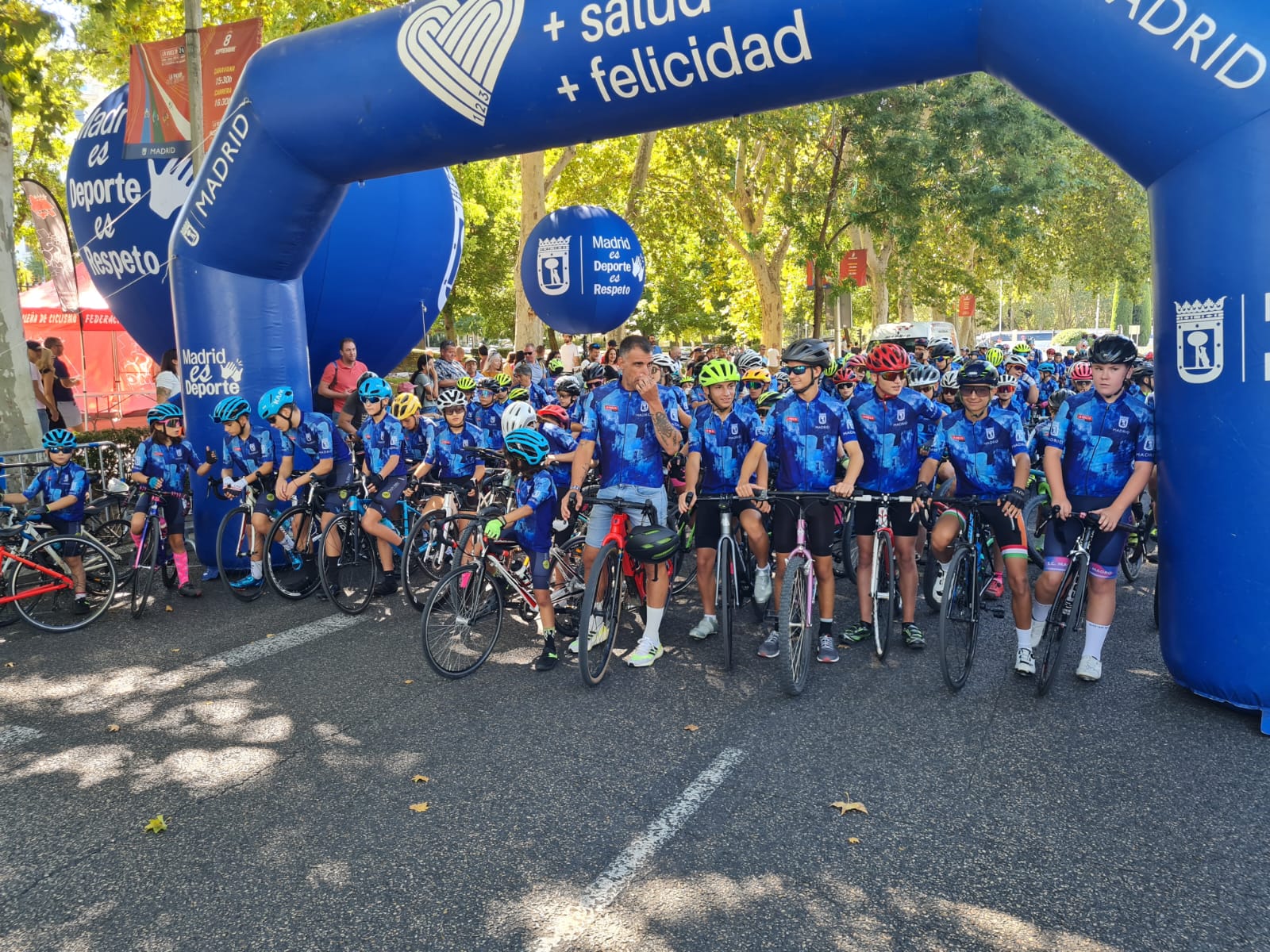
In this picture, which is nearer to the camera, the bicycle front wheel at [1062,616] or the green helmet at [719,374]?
the bicycle front wheel at [1062,616]

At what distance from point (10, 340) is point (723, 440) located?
7752 mm

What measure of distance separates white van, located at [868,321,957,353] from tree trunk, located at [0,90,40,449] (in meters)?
20.6

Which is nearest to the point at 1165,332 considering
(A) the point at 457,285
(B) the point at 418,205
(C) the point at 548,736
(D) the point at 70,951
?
(C) the point at 548,736

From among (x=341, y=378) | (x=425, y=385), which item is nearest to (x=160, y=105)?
(x=341, y=378)

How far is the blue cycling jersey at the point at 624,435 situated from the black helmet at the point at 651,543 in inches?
18.4

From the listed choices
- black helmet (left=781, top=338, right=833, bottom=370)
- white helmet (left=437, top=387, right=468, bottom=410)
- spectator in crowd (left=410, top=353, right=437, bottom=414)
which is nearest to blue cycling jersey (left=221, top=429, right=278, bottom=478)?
white helmet (left=437, top=387, right=468, bottom=410)

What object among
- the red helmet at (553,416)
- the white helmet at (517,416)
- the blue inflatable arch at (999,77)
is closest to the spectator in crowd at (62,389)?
the blue inflatable arch at (999,77)

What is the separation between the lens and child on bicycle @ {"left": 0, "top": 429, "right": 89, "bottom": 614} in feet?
24.8

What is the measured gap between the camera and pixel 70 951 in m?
3.37

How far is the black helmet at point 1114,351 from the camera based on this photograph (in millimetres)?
5621

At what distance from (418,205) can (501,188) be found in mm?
37469

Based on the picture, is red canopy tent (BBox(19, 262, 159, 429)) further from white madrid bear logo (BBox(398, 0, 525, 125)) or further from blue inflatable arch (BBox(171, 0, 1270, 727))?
white madrid bear logo (BBox(398, 0, 525, 125))

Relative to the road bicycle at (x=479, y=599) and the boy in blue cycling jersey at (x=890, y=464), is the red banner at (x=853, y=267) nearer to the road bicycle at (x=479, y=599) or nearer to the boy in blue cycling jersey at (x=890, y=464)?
the boy in blue cycling jersey at (x=890, y=464)

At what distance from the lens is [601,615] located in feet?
20.6
